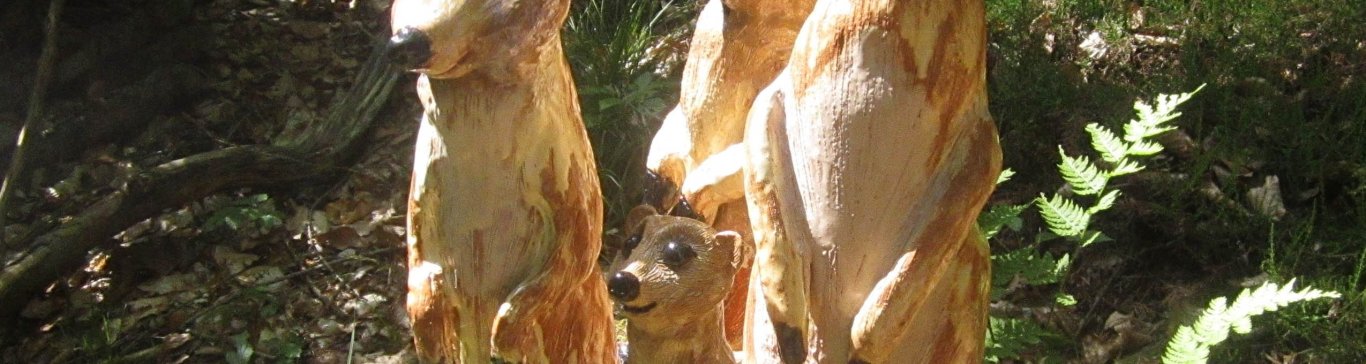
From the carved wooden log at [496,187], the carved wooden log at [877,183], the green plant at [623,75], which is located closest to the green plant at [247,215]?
the green plant at [623,75]

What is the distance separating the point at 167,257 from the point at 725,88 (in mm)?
2481

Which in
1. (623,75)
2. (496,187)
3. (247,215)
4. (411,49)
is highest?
(411,49)

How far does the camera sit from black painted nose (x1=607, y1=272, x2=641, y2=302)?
173 centimetres

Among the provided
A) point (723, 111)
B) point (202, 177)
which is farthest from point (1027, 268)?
point (202, 177)

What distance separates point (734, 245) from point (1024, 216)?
6.25 feet

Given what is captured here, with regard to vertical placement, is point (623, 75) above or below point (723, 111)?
below

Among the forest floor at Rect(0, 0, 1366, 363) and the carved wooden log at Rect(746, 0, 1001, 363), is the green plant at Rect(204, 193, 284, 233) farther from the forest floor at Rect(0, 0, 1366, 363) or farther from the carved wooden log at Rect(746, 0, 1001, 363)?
the carved wooden log at Rect(746, 0, 1001, 363)

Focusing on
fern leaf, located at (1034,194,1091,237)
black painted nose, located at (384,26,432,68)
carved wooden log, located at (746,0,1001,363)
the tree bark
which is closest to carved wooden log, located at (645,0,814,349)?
carved wooden log, located at (746,0,1001,363)

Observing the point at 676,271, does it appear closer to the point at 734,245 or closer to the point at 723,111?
the point at 734,245

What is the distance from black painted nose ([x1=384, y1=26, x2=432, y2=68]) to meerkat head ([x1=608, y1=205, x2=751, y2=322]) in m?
0.40

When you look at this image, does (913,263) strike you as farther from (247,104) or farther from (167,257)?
(247,104)

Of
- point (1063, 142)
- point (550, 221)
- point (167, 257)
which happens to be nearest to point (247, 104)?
point (167, 257)

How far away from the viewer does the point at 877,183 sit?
1.48 metres

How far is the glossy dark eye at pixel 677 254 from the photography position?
5.69 ft
